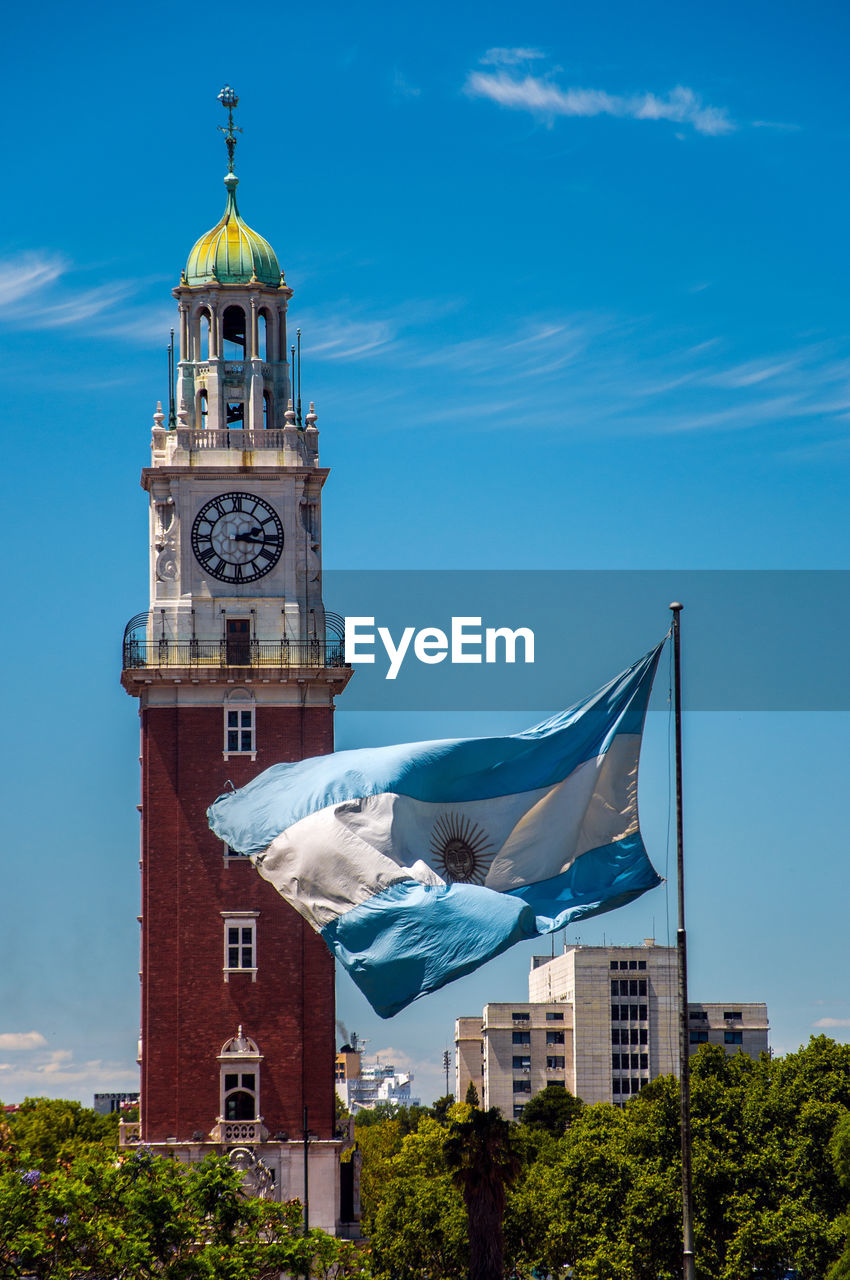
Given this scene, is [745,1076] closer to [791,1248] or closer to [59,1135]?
[791,1248]

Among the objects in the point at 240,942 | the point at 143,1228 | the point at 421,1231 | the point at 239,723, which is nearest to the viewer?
the point at 143,1228

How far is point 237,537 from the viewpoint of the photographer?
106 metres

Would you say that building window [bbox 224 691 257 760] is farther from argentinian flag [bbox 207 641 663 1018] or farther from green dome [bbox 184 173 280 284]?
argentinian flag [bbox 207 641 663 1018]

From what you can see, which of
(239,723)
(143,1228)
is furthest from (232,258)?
(143,1228)

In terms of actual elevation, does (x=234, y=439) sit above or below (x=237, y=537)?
above

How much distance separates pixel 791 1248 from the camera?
90.6 meters

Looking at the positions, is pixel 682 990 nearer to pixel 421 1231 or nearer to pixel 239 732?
pixel 239 732

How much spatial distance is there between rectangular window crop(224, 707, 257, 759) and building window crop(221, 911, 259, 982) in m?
6.87

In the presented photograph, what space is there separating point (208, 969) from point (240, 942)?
1761 millimetres

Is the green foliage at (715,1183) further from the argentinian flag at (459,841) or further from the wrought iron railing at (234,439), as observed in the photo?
the wrought iron railing at (234,439)

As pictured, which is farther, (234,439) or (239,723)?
(234,439)

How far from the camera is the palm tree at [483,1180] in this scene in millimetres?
89500

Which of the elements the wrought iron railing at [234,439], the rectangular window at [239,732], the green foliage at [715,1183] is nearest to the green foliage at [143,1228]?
the green foliage at [715,1183]

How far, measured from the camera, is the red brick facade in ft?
329
